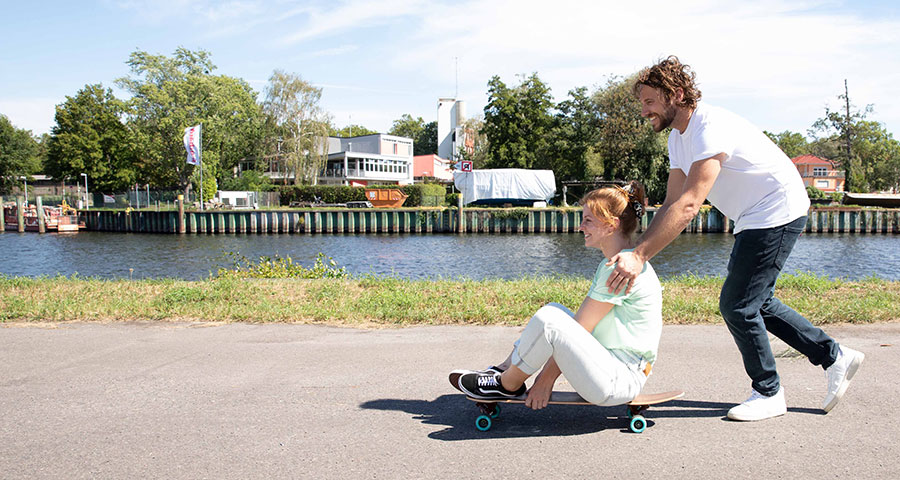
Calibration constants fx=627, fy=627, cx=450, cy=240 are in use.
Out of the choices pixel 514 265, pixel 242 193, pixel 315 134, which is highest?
pixel 315 134

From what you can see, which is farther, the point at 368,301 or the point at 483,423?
the point at 368,301

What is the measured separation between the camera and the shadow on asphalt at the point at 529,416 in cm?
337

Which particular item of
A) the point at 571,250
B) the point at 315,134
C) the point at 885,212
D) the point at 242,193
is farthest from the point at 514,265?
the point at 315,134

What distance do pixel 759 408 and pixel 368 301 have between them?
459 centimetres

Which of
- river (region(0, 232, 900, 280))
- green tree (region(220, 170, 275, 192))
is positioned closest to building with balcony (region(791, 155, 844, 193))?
river (region(0, 232, 900, 280))

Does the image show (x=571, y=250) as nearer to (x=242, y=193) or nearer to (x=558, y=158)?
(x=558, y=158)

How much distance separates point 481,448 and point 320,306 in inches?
166

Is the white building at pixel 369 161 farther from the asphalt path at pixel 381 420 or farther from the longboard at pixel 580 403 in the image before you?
the longboard at pixel 580 403

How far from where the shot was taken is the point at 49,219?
48500mm

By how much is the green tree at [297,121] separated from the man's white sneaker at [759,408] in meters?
A: 63.3

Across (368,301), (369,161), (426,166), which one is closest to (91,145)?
(369,161)

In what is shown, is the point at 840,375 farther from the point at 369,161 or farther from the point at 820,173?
the point at 820,173

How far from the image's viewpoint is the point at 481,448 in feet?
10.3

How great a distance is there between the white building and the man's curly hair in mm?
71988
